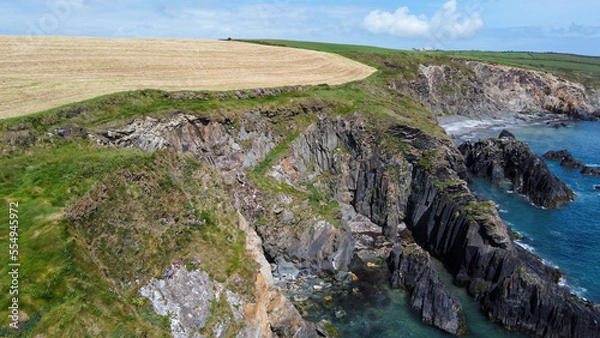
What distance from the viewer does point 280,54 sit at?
7994 cm

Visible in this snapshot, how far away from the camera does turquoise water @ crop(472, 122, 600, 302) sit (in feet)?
129

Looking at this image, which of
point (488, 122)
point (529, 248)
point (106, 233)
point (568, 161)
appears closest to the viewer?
point (106, 233)

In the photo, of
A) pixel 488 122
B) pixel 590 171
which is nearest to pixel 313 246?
pixel 590 171

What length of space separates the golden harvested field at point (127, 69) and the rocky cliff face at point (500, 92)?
46031 millimetres

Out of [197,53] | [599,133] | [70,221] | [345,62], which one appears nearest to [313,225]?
[70,221]

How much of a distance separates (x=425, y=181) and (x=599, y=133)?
89.6 m

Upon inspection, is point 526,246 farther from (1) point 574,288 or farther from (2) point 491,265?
(2) point 491,265

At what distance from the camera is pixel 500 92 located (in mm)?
129000

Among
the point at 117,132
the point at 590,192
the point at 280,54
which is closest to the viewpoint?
the point at 117,132

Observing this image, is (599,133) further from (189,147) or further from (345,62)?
(189,147)

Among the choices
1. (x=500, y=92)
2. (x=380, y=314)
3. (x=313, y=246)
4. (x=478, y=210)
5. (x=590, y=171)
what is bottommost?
(x=380, y=314)

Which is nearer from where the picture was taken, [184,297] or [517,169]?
[184,297]

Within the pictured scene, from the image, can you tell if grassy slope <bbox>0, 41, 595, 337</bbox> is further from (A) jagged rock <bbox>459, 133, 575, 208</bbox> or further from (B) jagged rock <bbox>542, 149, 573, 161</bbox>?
(B) jagged rock <bbox>542, 149, 573, 161</bbox>

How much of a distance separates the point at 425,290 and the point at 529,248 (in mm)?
17770
